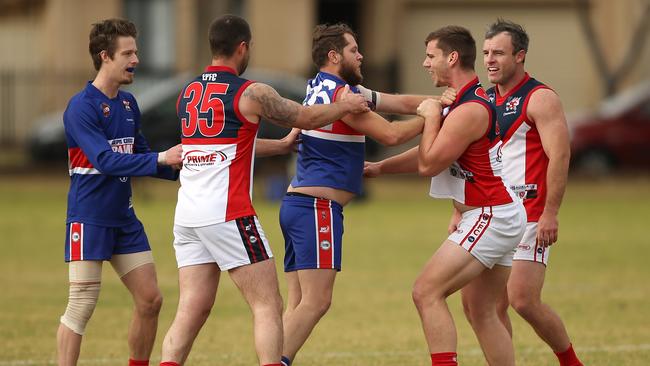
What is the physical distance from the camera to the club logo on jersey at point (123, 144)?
838 centimetres

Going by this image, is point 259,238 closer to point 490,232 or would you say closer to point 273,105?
point 273,105

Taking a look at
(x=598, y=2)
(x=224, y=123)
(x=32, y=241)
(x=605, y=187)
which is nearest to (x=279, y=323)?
(x=224, y=123)

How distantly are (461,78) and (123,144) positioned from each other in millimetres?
2209

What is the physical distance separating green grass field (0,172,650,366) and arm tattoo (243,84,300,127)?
2719 mm

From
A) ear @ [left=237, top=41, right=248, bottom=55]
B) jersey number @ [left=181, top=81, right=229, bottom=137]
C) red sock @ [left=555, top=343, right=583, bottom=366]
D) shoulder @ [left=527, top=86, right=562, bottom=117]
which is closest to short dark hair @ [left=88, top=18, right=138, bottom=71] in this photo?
jersey number @ [left=181, top=81, right=229, bottom=137]

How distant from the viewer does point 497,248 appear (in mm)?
8148

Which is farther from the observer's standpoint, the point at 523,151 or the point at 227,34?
the point at 523,151

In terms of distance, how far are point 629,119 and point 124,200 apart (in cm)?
2354

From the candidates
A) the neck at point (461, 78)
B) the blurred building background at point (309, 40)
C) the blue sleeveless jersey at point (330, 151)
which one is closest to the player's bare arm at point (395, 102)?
the blue sleeveless jersey at point (330, 151)

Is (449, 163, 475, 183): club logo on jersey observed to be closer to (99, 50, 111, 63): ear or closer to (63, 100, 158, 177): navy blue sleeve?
(63, 100, 158, 177): navy blue sleeve

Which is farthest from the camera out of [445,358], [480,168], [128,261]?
[128,261]

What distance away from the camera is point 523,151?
9016 mm

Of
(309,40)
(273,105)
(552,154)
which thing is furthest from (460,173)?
(309,40)

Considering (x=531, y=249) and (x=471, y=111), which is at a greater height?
(x=471, y=111)
